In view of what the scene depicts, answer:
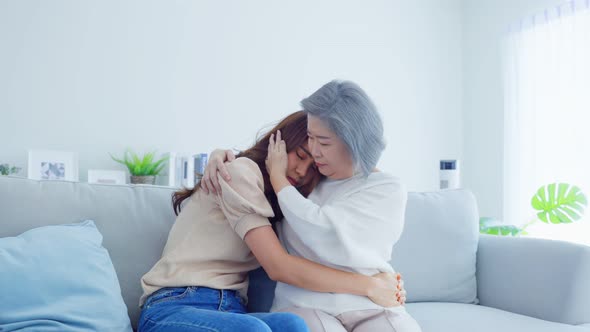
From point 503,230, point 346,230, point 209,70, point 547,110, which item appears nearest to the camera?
point 346,230

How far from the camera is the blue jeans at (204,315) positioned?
105cm

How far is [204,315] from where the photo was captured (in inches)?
43.8

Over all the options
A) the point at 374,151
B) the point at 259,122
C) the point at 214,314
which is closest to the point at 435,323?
the point at 374,151

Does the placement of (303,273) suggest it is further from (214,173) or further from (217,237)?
(214,173)

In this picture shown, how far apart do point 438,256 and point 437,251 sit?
0.06 ft

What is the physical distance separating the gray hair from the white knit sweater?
7cm

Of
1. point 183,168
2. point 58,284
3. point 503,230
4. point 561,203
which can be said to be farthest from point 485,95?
point 58,284

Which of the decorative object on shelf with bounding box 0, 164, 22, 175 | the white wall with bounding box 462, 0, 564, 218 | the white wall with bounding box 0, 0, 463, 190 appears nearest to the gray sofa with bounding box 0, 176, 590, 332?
the decorative object on shelf with bounding box 0, 164, 22, 175

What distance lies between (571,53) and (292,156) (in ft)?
8.88

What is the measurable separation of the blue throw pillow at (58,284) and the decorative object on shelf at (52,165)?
1662 mm

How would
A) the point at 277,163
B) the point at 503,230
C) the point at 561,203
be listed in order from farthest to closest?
1. the point at 561,203
2. the point at 503,230
3. the point at 277,163

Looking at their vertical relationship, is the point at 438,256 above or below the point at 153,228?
below

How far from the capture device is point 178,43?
3.27 meters

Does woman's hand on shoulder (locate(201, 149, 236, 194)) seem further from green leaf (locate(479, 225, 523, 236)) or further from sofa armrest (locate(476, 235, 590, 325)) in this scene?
green leaf (locate(479, 225, 523, 236))
